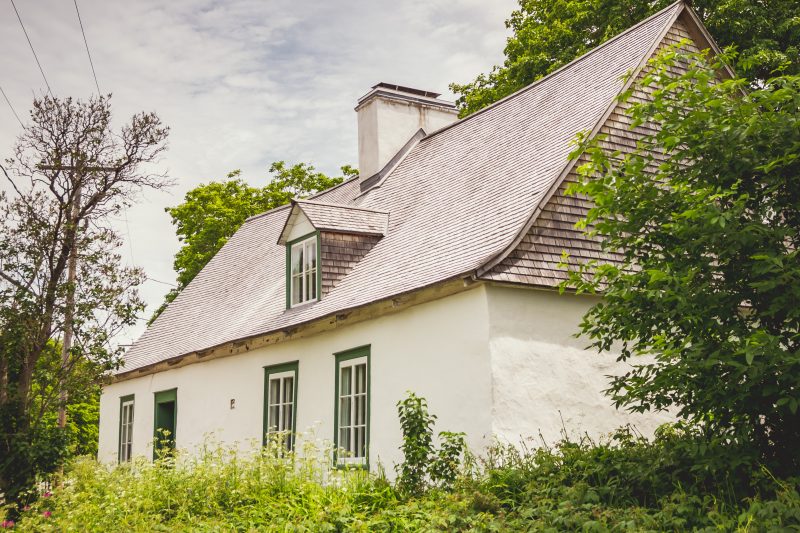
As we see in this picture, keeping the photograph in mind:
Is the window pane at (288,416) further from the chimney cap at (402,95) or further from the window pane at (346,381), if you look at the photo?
the chimney cap at (402,95)

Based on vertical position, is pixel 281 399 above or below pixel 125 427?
above

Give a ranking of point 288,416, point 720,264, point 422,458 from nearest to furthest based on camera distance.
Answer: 1. point 720,264
2. point 422,458
3. point 288,416

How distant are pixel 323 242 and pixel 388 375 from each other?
3297mm

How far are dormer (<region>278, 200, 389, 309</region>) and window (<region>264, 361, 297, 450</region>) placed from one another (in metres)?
1.25

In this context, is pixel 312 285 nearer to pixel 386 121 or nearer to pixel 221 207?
pixel 386 121

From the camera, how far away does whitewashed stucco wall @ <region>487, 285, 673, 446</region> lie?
1137cm

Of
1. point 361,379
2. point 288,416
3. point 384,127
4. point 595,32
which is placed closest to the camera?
point 361,379

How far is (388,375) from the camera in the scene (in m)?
A: 13.2

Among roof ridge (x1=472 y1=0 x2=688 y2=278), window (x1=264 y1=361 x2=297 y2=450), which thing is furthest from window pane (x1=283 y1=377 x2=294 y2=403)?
roof ridge (x1=472 y1=0 x2=688 y2=278)

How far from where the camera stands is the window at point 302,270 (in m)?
15.9

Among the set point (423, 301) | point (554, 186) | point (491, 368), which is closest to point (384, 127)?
point (554, 186)

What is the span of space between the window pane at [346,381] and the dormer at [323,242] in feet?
5.21

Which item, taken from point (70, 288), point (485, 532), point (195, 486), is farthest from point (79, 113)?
point (485, 532)

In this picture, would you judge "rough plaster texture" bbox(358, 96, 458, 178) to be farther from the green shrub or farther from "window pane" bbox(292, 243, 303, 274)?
the green shrub
